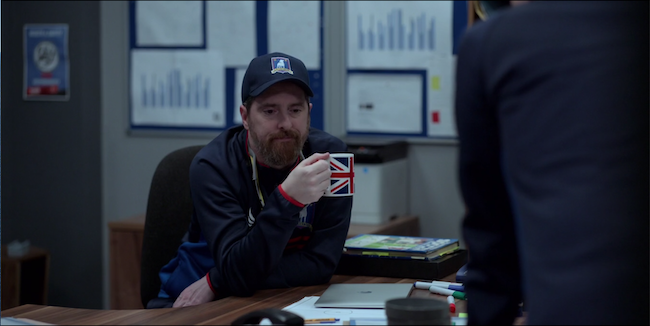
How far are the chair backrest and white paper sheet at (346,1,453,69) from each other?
1.44 m

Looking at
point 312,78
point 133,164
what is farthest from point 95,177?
point 312,78

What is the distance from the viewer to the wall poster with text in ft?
13.0

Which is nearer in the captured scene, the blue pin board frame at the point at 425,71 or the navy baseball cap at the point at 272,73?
the navy baseball cap at the point at 272,73

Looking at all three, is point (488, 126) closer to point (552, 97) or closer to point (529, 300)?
point (552, 97)

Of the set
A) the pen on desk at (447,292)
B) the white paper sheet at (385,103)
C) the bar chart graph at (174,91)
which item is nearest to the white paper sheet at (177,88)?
the bar chart graph at (174,91)

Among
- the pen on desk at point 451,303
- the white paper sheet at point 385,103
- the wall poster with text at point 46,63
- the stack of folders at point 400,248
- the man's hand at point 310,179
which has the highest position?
the wall poster with text at point 46,63

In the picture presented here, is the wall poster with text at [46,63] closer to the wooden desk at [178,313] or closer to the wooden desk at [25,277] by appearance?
the wooden desk at [25,277]

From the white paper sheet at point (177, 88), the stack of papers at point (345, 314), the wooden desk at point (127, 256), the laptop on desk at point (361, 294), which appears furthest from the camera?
the white paper sheet at point (177, 88)

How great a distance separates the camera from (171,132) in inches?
152

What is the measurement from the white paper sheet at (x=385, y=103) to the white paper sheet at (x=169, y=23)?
86 centimetres

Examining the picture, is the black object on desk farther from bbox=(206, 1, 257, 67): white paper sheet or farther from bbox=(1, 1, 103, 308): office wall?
bbox=(1, 1, 103, 308): office wall

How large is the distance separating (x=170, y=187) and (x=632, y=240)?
5.03 ft

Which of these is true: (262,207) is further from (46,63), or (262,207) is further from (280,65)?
(46,63)

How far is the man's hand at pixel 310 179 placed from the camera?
1666 millimetres
